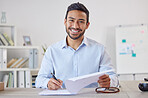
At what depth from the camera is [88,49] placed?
6.02 feet

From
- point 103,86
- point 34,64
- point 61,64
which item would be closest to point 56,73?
point 61,64

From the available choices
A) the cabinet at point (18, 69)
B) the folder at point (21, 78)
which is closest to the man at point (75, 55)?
the cabinet at point (18, 69)

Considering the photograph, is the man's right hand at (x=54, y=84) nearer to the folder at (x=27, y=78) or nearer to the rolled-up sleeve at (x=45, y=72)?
the rolled-up sleeve at (x=45, y=72)

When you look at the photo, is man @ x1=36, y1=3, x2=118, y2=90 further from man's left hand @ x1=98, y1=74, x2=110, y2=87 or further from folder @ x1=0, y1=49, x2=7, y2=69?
folder @ x1=0, y1=49, x2=7, y2=69

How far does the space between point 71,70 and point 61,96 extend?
0.67 m

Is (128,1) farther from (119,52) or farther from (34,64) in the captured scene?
(34,64)

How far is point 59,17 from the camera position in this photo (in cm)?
405

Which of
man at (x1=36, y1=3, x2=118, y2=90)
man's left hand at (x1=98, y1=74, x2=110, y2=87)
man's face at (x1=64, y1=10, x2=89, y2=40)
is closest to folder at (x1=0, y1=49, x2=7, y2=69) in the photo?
man at (x1=36, y1=3, x2=118, y2=90)

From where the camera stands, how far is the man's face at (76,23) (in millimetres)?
1695

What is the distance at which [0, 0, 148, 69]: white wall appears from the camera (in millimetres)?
3955

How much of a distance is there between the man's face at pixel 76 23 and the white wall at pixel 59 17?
7.47 ft

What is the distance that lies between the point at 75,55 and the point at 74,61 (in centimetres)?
6

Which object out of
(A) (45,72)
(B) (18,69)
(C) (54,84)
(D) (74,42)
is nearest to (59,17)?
(B) (18,69)

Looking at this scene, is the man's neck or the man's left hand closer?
the man's left hand
